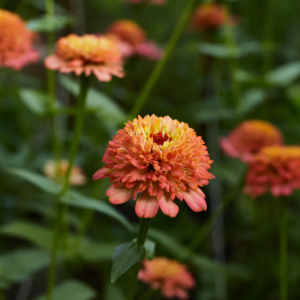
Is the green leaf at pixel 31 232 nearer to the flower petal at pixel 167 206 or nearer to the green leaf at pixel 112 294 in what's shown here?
the green leaf at pixel 112 294

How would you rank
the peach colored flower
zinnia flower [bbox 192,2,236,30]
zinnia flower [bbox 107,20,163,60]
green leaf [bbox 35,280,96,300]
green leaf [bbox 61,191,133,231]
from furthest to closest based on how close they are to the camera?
zinnia flower [bbox 192,2,236,30]
zinnia flower [bbox 107,20,163,60]
the peach colored flower
green leaf [bbox 35,280,96,300]
green leaf [bbox 61,191,133,231]

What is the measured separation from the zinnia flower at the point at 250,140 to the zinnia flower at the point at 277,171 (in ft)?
0.30

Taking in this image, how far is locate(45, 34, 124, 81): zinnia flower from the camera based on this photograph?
52 centimetres

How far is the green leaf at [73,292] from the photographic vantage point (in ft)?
1.97

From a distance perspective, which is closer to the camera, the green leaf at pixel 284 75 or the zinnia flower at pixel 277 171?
the zinnia flower at pixel 277 171

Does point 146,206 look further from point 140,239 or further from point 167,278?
point 167,278

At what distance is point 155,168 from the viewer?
0.32m

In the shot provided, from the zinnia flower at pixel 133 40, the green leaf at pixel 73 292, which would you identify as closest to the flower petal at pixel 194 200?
the green leaf at pixel 73 292

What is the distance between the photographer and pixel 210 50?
1.02 meters

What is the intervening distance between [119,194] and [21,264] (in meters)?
0.46

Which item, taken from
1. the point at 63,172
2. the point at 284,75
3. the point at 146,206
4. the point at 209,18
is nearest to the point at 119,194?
the point at 146,206

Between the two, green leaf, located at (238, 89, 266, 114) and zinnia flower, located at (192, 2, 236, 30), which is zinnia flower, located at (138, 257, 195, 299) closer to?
green leaf, located at (238, 89, 266, 114)

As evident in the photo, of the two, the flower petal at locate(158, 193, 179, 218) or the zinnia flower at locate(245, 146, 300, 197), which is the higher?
the zinnia flower at locate(245, 146, 300, 197)

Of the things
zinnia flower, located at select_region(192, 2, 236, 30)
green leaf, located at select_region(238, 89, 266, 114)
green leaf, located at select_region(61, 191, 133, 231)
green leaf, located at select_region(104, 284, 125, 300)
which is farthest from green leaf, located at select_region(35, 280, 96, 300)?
zinnia flower, located at select_region(192, 2, 236, 30)
